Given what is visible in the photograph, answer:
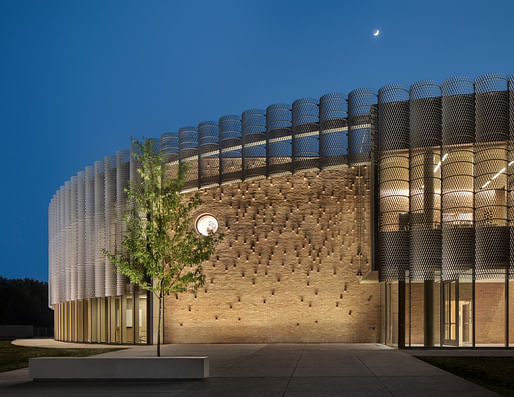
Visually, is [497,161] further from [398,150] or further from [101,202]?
[101,202]

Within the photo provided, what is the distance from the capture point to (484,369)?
1602cm

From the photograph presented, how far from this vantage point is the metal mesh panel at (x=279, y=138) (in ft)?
86.8

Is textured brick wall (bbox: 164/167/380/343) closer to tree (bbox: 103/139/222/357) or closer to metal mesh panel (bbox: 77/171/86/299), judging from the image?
metal mesh panel (bbox: 77/171/86/299)

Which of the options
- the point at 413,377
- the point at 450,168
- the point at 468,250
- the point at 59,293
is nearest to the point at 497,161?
the point at 450,168

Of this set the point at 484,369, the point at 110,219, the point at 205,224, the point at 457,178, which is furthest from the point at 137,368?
the point at 110,219

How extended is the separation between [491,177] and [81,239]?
20.4m

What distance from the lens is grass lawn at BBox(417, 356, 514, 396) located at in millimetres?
13034

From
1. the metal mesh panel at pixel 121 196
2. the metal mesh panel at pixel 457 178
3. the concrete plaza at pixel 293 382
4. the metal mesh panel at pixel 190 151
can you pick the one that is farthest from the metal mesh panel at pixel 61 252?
the metal mesh panel at pixel 457 178

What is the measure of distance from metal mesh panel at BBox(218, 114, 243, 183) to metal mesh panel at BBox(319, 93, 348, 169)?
3780mm

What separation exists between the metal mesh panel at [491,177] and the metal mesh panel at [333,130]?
530 centimetres

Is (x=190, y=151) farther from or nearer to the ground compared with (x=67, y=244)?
farther from the ground

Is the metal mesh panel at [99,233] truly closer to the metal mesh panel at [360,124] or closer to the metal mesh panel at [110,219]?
the metal mesh panel at [110,219]

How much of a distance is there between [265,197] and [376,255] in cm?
628

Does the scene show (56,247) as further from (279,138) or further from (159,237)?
(159,237)
